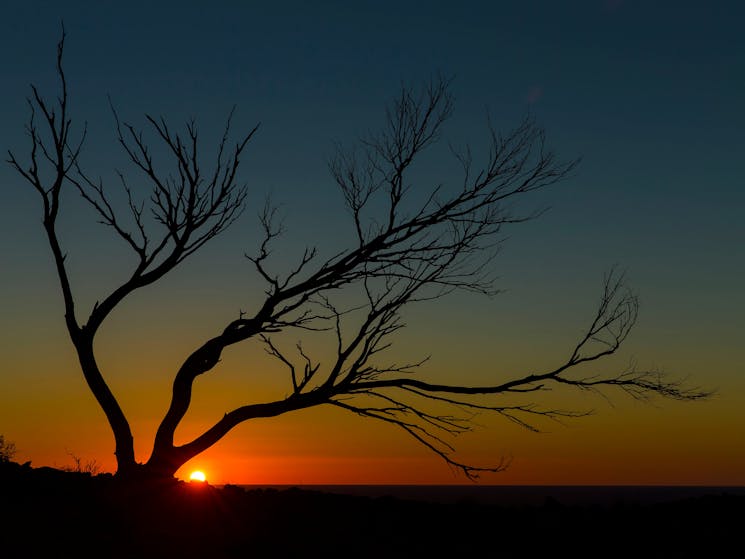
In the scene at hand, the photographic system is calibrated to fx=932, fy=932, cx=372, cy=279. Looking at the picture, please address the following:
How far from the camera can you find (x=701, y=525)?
11.5 m

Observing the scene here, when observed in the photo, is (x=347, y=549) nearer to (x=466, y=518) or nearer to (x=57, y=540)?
(x=466, y=518)

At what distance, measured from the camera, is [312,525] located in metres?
11.3

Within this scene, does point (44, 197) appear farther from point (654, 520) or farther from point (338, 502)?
point (654, 520)

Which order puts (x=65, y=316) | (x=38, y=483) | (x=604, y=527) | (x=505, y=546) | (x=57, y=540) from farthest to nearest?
(x=65, y=316) < (x=38, y=483) < (x=604, y=527) < (x=505, y=546) < (x=57, y=540)

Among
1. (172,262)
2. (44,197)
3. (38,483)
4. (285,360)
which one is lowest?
(38,483)

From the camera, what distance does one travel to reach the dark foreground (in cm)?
1038

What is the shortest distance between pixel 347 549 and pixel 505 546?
1.92 meters

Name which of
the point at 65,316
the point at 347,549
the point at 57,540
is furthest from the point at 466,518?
the point at 65,316

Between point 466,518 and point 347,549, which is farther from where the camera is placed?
point 466,518

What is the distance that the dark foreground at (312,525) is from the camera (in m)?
10.4

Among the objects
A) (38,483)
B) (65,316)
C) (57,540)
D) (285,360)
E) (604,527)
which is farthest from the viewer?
(285,360)

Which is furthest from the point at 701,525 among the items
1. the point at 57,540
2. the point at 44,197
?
the point at 44,197

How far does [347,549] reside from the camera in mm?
10414

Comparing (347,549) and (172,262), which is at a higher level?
(172,262)
